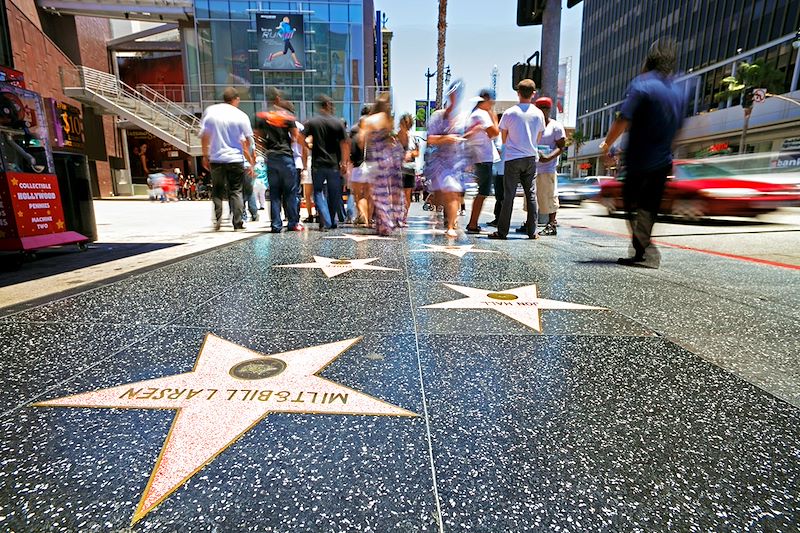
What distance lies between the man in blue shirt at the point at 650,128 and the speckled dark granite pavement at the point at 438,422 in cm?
126

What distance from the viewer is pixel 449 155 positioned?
586 centimetres

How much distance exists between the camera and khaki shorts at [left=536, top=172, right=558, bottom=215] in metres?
6.55

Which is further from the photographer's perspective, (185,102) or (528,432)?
(185,102)

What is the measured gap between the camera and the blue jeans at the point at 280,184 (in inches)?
244

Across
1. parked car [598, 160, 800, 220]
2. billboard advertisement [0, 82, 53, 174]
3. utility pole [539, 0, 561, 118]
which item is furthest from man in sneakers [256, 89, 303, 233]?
parked car [598, 160, 800, 220]

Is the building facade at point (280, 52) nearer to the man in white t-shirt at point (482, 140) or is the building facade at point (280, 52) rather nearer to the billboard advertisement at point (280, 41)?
the billboard advertisement at point (280, 41)

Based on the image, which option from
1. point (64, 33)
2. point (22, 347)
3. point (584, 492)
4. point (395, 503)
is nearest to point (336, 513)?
point (395, 503)

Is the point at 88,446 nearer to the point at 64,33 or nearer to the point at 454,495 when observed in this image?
the point at 454,495

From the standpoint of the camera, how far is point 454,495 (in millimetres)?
1006

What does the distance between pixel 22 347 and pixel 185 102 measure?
2816 cm

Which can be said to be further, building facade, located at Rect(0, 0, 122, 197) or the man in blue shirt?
building facade, located at Rect(0, 0, 122, 197)

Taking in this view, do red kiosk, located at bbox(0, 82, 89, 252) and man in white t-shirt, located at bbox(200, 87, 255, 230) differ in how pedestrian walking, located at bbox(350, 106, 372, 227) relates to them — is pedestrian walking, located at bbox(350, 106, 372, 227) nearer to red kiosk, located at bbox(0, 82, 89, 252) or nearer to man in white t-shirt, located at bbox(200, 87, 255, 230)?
man in white t-shirt, located at bbox(200, 87, 255, 230)

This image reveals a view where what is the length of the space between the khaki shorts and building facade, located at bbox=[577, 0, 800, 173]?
1970 centimetres

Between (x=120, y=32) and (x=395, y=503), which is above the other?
(x=120, y=32)
